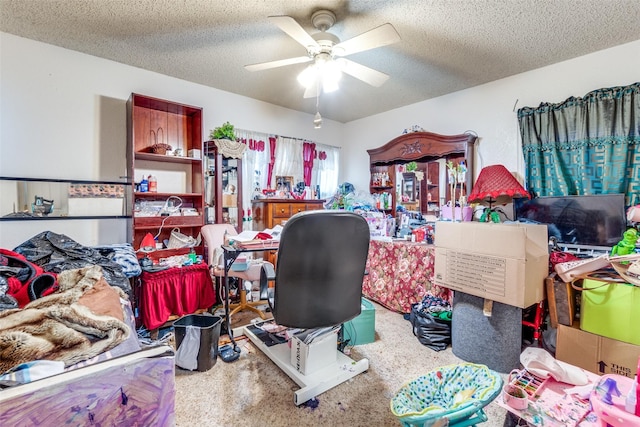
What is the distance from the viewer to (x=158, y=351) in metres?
0.91

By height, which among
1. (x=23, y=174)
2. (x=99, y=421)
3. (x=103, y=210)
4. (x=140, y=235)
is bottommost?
(x=99, y=421)

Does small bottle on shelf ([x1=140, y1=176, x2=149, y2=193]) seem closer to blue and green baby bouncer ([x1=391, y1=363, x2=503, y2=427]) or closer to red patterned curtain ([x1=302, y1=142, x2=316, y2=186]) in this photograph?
red patterned curtain ([x1=302, y1=142, x2=316, y2=186])

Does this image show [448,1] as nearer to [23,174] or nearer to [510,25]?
[510,25]

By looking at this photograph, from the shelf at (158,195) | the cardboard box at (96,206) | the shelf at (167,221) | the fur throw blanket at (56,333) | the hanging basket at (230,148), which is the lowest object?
the fur throw blanket at (56,333)

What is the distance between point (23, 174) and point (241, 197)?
188 cm

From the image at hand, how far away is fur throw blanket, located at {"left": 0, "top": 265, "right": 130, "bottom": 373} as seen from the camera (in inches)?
36.7

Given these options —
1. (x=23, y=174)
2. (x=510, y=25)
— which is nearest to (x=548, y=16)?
(x=510, y=25)

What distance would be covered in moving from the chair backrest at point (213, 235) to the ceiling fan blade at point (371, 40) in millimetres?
2055

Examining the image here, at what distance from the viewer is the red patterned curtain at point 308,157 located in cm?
434

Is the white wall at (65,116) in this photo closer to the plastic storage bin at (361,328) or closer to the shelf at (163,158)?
the shelf at (163,158)

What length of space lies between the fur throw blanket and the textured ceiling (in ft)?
6.44

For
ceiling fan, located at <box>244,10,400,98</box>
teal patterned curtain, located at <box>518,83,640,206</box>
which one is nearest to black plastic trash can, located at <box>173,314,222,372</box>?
ceiling fan, located at <box>244,10,400,98</box>

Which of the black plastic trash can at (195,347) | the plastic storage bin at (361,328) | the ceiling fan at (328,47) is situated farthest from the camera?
the plastic storage bin at (361,328)

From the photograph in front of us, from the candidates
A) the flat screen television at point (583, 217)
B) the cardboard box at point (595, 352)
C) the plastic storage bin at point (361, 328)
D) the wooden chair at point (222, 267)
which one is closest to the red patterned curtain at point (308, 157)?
the wooden chair at point (222, 267)
